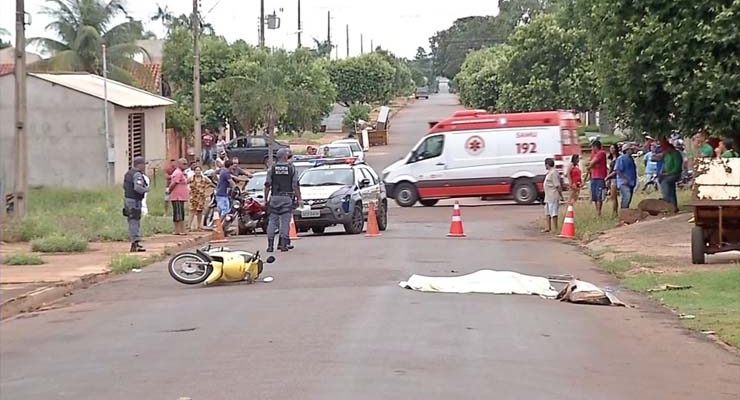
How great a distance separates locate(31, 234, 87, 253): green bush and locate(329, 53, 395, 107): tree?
7353cm

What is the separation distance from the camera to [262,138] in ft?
176

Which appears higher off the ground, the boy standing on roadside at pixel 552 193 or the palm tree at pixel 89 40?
the palm tree at pixel 89 40

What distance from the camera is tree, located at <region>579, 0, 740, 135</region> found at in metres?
23.0

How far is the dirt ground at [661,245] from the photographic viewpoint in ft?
60.8

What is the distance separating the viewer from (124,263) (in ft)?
62.4

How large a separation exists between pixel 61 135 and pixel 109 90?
9.03 feet

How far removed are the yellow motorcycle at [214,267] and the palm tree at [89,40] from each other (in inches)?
1428

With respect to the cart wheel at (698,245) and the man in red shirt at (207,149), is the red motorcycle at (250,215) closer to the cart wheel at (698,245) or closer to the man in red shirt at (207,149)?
the cart wheel at (698,245)

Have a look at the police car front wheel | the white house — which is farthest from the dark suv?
the police car front wheel

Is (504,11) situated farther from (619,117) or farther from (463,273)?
(463,273)

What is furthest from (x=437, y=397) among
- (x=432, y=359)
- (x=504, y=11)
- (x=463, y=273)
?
(x=504, y=11)

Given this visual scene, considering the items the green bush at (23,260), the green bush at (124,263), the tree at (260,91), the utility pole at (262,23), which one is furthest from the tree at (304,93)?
the green bush at (23,260)

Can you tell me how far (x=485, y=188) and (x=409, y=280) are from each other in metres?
20.9

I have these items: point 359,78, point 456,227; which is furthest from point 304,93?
point 359,78
